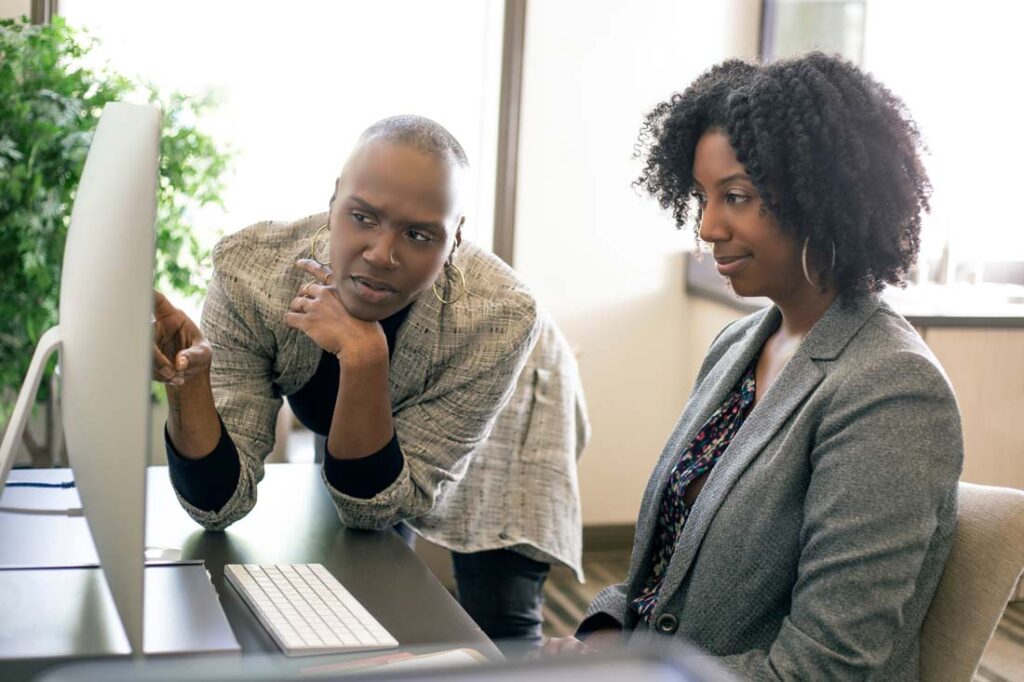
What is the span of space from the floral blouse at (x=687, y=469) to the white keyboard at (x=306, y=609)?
0.41m

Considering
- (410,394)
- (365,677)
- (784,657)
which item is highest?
(365,677)

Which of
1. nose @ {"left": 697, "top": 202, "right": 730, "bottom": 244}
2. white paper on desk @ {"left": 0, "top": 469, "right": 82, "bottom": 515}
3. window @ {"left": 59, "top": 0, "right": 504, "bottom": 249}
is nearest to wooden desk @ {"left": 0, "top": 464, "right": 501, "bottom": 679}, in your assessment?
white paper on desk @ {"left": 0, "top": 469, "right": 82, "bottom": 515}

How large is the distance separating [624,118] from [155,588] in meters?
2.88

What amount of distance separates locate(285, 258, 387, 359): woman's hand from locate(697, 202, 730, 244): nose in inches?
17.6

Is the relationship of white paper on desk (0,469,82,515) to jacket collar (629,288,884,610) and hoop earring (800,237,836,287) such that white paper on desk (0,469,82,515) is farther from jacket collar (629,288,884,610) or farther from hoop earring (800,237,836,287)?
hoop earring (800,237,836,287)

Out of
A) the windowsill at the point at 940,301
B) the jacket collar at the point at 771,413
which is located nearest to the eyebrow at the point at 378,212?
the jacket collar at the point at 771,413

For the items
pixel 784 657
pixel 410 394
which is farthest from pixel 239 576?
pixel 784 657

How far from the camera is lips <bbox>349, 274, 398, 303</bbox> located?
64.3 inches

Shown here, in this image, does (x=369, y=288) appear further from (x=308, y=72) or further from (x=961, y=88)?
(x=961, y=88)

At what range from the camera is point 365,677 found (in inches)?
19.0

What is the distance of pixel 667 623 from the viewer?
57.0 inches

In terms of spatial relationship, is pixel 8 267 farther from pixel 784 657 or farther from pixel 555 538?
pixel 784 657

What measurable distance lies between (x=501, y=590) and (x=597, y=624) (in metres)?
0.51

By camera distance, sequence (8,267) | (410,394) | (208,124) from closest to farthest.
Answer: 1. (410,394)
2. (8,267)
3. (208,124)
